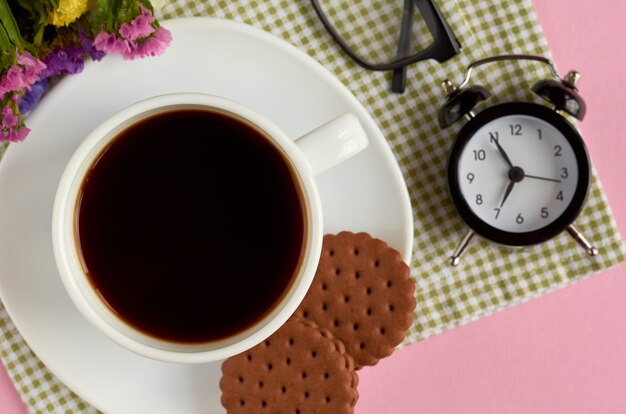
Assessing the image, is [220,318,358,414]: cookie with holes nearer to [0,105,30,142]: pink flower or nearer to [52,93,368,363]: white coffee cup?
[52,93,368,363]: white coffee cup

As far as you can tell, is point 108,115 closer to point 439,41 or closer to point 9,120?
point 9,120

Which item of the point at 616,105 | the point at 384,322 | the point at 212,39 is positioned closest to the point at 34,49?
the point at 212,39

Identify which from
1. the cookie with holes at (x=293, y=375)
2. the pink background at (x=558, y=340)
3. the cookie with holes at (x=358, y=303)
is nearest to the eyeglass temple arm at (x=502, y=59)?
the pink background at (x=558, y=340)

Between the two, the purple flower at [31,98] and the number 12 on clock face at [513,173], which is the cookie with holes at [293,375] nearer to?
the number 12 on clock face at [513,173]

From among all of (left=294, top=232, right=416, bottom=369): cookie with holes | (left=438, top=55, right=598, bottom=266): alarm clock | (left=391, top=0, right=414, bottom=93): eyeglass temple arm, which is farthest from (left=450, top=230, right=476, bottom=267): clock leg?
(left=391, top=0, right=414, bottom=93): eyeglass temple arm

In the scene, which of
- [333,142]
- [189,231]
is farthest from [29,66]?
[333,142]
